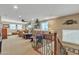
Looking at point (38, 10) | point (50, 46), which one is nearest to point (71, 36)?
point (50, 46)

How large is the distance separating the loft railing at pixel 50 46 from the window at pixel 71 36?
14 centimetres

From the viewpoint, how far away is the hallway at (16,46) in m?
2.03

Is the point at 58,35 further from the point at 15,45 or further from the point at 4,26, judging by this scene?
the point at 4,26

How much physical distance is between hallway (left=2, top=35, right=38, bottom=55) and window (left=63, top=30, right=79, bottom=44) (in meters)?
0.54

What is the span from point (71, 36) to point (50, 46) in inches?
14.5

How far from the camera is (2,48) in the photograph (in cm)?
204

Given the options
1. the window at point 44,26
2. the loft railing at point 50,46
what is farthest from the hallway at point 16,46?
the window at point 44,26

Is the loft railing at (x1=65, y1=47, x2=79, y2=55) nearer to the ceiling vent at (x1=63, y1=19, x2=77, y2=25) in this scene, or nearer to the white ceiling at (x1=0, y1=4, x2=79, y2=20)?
the ceiling vent at (x1=63, y1=19, x2=77, y2=25)

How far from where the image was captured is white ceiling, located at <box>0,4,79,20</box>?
2.00 meters

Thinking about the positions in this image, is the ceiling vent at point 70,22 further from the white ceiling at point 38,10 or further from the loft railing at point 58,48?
the loft railing at point 58,48

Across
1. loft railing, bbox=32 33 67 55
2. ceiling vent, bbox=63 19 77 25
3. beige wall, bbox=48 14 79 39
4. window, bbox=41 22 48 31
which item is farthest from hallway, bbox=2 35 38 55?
ceiling vent, bbox=63 19 77 25
